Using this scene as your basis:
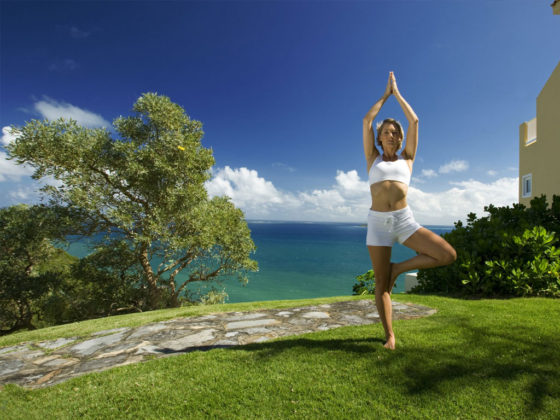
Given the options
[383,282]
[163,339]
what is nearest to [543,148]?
[383,282]

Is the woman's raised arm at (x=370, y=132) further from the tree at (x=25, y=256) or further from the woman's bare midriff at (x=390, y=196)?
the tree at (x=25, y=256)

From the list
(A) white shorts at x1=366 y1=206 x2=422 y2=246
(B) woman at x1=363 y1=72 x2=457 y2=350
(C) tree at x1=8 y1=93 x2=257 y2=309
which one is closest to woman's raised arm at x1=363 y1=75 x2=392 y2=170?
(B) woman at x1=363 y1=72 x2=457 y2=350

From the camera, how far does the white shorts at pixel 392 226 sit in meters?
2.70

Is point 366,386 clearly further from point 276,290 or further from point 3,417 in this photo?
point 276,290

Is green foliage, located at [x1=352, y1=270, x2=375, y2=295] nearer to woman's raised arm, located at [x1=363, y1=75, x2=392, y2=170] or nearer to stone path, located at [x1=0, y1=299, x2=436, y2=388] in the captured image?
stone path, located at [x1=0, y1=299, x2=436, y2=388]

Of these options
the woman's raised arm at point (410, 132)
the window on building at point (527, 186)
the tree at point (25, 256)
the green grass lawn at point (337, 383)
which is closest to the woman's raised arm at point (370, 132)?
the woman's raised arm at point (410, 132)

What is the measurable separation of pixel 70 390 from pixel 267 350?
6.09 ft

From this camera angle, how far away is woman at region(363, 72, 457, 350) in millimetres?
2680

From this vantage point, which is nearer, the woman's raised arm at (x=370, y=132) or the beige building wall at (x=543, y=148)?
the woman's raised arm at (x=370, y=132)

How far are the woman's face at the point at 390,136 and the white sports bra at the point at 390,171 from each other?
0.19 metres

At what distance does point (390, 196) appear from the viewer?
8.96ft

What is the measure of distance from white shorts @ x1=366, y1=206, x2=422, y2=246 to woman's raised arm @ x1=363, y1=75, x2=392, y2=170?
635 mm

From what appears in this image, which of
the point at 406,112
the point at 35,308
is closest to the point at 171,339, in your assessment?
the point at 406,112

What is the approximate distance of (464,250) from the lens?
18.7 feet
